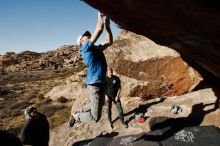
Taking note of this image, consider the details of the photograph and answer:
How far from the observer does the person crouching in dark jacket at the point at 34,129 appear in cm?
1146

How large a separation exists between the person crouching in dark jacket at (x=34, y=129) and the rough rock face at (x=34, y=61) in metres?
126

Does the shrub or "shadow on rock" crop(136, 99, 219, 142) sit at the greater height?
"shadow on rock" crop(136, 99, 219, 142)

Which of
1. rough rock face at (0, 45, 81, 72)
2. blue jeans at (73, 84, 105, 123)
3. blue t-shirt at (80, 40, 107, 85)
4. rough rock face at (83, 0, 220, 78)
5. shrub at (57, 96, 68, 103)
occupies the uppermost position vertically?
rough rock face at (0, 45, 81, 72)

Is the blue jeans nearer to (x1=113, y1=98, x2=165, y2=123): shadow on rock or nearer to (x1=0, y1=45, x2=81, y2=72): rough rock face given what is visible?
(x1=113, y1=98, x2=165, y2=123): shadow on rock

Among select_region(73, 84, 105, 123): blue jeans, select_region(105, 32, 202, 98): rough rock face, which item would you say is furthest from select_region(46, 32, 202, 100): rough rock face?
select_region(73, 84, 105, 123): blue jeans

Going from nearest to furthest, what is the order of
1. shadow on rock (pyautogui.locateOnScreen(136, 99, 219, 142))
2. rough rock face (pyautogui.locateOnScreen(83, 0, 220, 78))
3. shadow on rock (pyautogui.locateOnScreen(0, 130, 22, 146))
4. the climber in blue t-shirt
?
rough rock face (pyautogui.locateOnScreen(83, 0, 220, 78)) < the climber in blue t-shirt < shadow on rock (pyautogui.locateOnScreen(136, 99, 219, 142)) < shadow on rock (pyautogui.locateOnScreen(0, 130, 22, 146))

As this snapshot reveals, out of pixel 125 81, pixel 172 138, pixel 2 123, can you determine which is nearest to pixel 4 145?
pixel 172 138

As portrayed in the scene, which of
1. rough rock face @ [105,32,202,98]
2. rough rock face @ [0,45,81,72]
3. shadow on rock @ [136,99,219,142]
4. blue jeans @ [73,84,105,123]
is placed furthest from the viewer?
→ rough rock face @ [0,45,81,72]

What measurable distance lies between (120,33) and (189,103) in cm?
797

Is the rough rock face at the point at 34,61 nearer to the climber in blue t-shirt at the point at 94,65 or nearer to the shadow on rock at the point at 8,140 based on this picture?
the shadow on rock at the point at 8,140

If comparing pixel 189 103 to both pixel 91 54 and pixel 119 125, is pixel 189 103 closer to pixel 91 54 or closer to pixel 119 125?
pixel 119 125

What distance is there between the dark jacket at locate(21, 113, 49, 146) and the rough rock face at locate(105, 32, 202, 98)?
7.31 metres

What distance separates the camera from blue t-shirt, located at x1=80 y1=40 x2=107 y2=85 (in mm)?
8913

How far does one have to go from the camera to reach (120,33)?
72.0 ft
